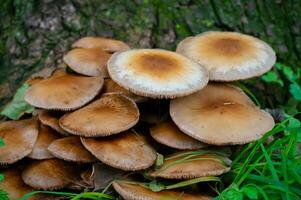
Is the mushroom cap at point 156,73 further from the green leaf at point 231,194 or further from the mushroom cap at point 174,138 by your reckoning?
the green leaf at point 231,194

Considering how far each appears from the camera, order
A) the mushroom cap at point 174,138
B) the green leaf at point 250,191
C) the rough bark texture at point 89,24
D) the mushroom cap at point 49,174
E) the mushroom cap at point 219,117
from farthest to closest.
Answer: the rough bark texture at point 89,24 → the mushroom cap at point 49,174 → the mushroom cap at point 174,138 → the mushroom cap at point 219,117 → the green leaf at point 250,191

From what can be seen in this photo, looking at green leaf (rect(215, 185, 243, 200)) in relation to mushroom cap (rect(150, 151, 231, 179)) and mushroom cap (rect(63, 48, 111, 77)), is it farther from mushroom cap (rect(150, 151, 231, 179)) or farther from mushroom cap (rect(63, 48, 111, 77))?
mushroom cap (rect(63, 48, 111, 77))

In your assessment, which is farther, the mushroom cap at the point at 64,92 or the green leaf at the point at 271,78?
the green leaf at the point at 271,78

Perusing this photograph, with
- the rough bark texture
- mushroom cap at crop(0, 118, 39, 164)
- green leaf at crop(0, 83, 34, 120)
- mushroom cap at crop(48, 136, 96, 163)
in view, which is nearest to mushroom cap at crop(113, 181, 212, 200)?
mushroom cap at crop(48, 136, 96, 163)

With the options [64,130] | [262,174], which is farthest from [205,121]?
[64,130]

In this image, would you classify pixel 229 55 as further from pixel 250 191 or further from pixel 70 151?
pixel 70 151

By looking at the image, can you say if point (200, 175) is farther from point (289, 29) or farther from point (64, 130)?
point (289, 29)

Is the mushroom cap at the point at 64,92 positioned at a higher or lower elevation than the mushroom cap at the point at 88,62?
lower

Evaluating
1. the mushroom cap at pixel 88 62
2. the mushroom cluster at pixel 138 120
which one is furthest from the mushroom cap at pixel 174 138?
the mushroom cap at pixel 88 62

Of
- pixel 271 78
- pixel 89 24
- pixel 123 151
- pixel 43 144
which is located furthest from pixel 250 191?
pixel 89 24
